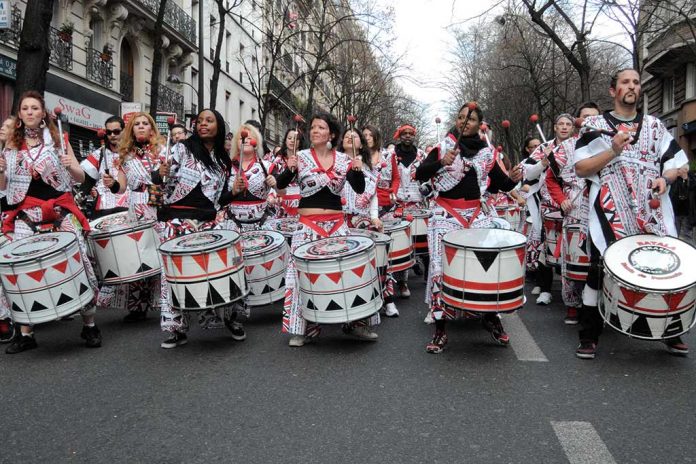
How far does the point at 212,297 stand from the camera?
484 cm

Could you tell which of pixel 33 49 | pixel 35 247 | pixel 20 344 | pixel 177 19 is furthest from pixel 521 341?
pixel 177 19

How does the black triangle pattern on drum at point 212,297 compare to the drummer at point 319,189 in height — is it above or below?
below

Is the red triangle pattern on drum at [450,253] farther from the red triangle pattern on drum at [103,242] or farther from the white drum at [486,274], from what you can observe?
the red triangle pattern on drum at [103,242]

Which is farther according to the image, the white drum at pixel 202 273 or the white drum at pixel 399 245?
the white drum at pixel 399 245

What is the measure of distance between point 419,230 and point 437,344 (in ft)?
10.6

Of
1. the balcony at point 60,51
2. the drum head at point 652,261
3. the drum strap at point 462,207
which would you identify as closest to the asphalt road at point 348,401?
the drum head at point 652,261

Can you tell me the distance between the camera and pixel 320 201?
537 cm

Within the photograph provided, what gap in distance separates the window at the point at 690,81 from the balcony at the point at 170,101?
820 inches

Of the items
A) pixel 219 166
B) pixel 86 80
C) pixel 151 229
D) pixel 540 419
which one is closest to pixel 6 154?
pixel 151 229

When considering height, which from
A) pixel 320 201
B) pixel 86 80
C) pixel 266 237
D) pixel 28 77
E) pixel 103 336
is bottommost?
pixel 103 336

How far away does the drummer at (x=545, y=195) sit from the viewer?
21.5 ft

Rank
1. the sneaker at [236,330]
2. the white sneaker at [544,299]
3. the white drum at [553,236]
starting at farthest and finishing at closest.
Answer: the white sneaker at [544,299] → the white drum at [553,236] → the sneaker at [236,330]

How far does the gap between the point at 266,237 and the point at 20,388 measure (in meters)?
2.71

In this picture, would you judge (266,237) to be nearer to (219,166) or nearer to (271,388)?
(219,166)
